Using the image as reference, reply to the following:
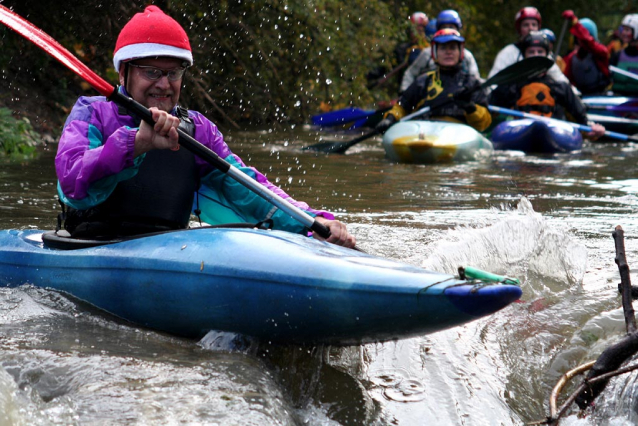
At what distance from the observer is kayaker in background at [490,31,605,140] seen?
367 inches

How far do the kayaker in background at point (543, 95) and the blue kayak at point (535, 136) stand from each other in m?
0.50

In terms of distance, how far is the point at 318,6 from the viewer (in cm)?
989

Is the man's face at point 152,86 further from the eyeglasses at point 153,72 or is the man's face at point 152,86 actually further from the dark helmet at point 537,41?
the dark helmet at point 537,41

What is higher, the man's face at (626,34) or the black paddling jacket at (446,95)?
the man's face at (626,34)

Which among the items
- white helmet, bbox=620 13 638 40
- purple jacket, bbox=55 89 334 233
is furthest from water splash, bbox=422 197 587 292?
white helmet, bbox=620 13 638 40

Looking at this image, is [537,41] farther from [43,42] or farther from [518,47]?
[43,42]

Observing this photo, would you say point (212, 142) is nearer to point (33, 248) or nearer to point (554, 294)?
point (33, 248)

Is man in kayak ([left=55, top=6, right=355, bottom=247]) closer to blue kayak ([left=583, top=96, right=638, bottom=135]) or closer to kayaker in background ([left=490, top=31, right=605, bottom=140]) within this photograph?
kayaker in background ([left=490, top=31, right=605, bottom=140])

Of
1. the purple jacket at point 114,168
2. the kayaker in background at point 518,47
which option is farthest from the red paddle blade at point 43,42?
the kayaker in background at point 518,47

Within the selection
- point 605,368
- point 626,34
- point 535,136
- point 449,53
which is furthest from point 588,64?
point 605,368

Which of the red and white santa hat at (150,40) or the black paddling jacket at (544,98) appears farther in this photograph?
the black paddling jacket at (544,98)

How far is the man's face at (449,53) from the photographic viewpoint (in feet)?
26.6

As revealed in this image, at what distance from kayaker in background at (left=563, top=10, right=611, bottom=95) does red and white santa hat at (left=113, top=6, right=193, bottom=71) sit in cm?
977

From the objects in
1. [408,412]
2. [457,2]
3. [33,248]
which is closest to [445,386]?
[408,412]
